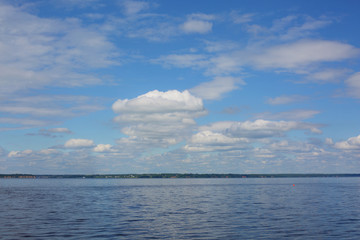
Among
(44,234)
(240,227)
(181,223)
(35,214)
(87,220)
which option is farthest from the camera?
(35,214)

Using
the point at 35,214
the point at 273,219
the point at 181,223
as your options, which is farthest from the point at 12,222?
the point at 273,219

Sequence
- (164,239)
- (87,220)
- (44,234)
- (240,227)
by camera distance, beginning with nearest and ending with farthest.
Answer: (164,239)
(44,234)
(240,227)
(87,220)

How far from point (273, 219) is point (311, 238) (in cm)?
1342

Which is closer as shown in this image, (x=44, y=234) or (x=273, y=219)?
(x=44, y=234)

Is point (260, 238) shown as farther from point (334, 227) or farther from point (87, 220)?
point (87, 220)

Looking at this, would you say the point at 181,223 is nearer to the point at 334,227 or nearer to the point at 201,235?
the point at 201,235

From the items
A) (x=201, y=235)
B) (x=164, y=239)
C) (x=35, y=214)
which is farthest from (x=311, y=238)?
(x=35, y=214)

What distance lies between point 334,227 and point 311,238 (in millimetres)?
8953

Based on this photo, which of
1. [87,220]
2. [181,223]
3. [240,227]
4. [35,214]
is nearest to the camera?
[240,227]

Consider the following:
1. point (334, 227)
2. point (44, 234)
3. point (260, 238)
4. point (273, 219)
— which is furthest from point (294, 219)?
point (44, 234)

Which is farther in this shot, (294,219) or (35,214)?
(35,214)

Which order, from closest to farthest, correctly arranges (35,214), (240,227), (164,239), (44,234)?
(164,239), (44,234), (240,227), (35,214)

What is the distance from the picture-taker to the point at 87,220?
4947cm

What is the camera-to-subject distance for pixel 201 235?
3794 cm
